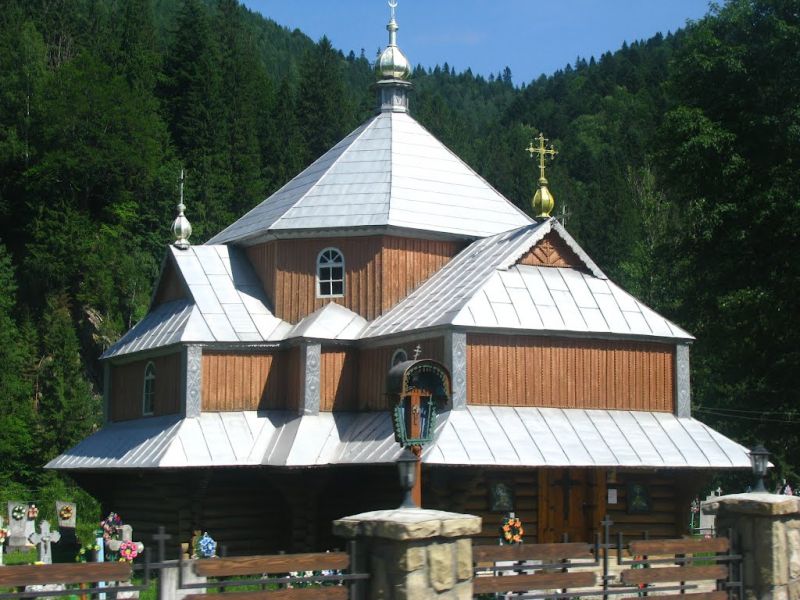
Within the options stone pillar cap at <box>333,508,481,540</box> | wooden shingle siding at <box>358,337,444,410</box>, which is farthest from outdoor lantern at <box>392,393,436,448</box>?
stone pillar cap at <box>333,508,481,540</box>

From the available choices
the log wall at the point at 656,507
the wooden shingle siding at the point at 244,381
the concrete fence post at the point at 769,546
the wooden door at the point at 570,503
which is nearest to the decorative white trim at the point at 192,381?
the wooden shingle siding at the point at 244,381

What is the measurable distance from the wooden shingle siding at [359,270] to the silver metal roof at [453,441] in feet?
8.53

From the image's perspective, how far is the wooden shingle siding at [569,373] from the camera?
80.7 ft

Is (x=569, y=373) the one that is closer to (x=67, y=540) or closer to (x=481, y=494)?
(x=481, y=494)

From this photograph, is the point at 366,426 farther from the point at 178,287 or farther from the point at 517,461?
the point at 178,287

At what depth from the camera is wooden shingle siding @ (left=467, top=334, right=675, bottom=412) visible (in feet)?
80.7

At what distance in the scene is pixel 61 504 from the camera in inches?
1251

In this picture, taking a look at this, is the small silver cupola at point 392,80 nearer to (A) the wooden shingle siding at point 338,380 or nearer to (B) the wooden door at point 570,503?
(A) the wooden shingle siding at point 338,380

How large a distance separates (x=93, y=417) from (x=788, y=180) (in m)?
25.4

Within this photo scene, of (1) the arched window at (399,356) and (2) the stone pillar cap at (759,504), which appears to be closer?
(2) the stone pillar cap at (759,504)

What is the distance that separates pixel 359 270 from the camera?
94.4 ft

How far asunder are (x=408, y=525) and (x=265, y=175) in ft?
178

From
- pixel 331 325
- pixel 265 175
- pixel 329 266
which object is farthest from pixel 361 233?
pixel 265 175

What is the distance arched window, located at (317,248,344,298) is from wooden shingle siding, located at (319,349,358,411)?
188 cm
